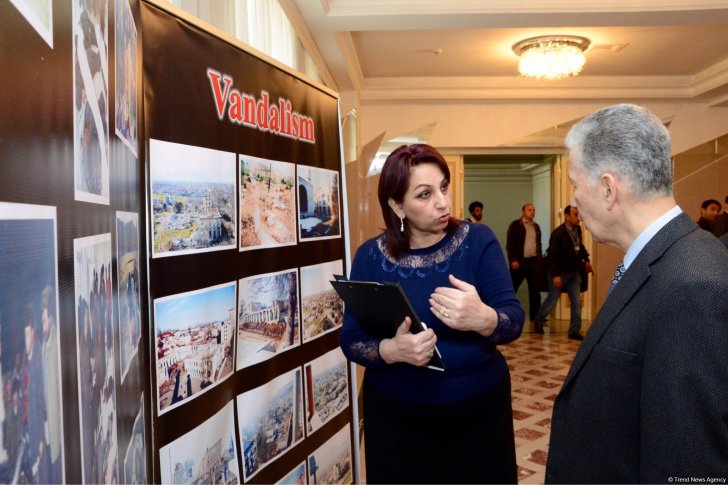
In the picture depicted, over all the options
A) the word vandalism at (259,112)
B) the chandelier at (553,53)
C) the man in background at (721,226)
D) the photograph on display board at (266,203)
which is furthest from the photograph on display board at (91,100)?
the man in background at (721,226)

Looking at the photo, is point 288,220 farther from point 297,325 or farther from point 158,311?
point 158,311

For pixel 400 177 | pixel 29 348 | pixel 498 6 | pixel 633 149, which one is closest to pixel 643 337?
pixel 633 149

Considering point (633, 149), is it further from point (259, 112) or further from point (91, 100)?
point (259, 112)

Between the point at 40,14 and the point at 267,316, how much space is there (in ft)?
4.90

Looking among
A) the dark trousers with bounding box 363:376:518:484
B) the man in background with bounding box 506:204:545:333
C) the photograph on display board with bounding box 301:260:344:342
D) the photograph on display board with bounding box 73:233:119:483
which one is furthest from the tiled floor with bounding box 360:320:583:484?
the photograph on display board with bounding box 73:233:119:483

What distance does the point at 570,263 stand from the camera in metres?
7.09

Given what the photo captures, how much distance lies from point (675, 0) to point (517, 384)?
3.42 metres

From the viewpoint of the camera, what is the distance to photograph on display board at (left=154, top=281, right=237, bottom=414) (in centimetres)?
140

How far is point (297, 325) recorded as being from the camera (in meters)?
2.23

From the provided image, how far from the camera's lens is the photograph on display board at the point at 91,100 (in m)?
0.71

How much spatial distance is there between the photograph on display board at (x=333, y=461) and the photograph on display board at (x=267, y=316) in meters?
0.53

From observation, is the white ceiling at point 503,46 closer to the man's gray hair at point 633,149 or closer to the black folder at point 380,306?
the black folder at point 380,306

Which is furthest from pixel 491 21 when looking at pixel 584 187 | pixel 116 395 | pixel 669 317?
pixel 116 395

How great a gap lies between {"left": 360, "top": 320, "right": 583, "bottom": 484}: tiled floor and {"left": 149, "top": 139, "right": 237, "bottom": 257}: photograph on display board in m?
2.20
